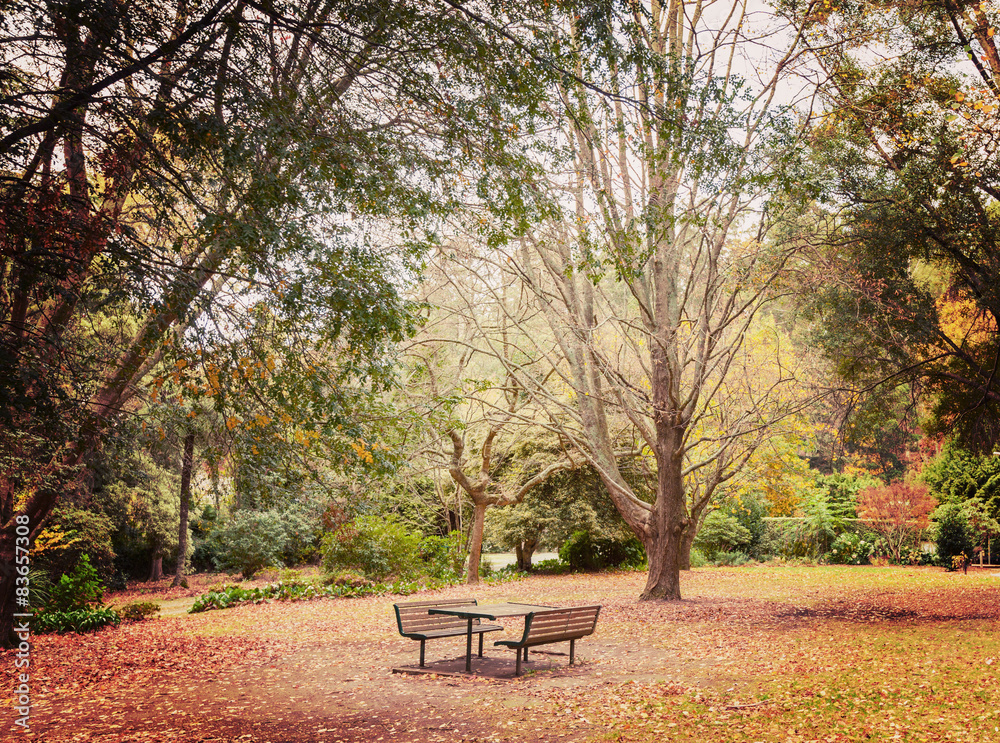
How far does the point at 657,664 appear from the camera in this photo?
8570 mm

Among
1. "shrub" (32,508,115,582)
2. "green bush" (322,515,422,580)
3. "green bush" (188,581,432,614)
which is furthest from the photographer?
"green bush" (322,515,422,580)

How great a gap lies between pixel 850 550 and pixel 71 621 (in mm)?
23229

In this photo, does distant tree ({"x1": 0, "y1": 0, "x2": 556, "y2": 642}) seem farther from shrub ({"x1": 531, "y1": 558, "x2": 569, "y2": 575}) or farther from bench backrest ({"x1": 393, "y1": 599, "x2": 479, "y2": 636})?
shrub ({"x1": 531, "y1": 558, "x2": 569, "y2": 575})

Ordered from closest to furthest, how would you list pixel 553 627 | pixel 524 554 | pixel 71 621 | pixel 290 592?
pixel 553 627, pixel 71 621, pixel 290 592, pixel 524 554

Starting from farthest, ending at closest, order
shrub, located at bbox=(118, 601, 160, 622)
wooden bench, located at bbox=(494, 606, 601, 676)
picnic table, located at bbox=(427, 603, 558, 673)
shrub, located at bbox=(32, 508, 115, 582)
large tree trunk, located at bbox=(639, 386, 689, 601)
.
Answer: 1. shrub, located at bbox=(32, 508, 115, 582)
2. large tree trunk, located at bbox=(639, 386, 689, 601)
3. shrub, located at bbox=(118, 601, 160, 622)
4. picnic table, located at bbox=(427, 603, 558, 673)
5. wooden bench, located at bbox=(494, 606, 601, 676)

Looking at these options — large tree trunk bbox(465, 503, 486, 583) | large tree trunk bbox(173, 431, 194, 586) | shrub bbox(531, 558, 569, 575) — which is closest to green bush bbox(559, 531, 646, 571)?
shrub bbox(531, 558, 569, 575)

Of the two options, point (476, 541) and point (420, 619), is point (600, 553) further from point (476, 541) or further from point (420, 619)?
point (420, 619)

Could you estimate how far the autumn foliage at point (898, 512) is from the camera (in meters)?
23.2

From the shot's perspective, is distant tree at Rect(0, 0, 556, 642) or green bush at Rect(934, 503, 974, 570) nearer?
distant tree at Rect(0, 0, 556, 642)

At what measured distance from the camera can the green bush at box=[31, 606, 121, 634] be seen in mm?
12023

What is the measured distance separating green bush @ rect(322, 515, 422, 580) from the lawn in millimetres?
4913

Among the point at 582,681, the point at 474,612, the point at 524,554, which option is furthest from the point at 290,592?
the point at 582,681

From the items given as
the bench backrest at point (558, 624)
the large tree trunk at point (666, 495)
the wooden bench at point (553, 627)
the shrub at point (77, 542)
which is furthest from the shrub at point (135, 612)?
the large tree trunk at point (666, 495)

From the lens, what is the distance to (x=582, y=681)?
7781mm
